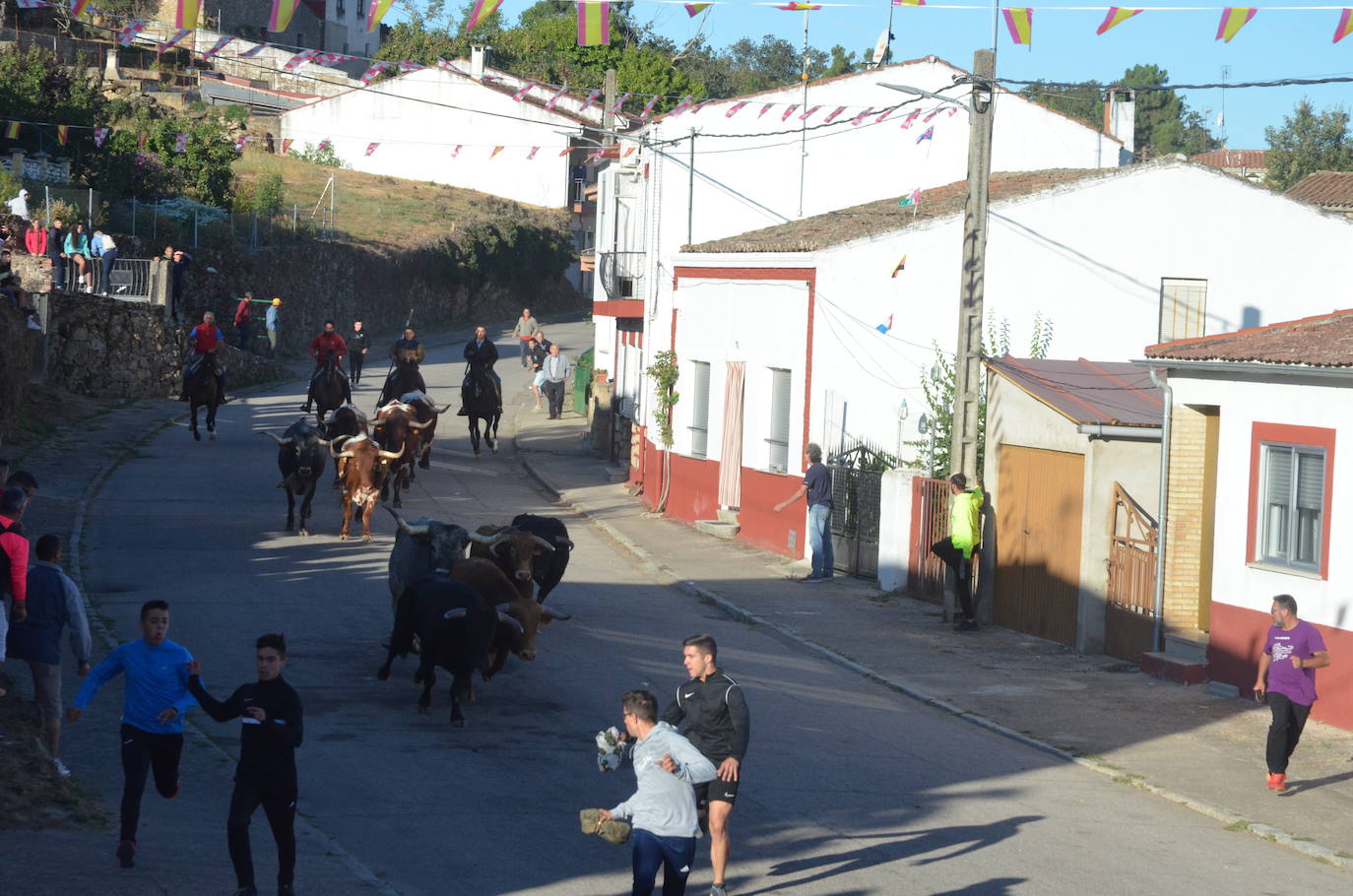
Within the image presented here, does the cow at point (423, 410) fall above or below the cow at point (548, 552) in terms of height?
above

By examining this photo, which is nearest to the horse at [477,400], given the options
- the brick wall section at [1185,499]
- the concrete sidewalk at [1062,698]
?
the concrete sidewalk at [1062,698]

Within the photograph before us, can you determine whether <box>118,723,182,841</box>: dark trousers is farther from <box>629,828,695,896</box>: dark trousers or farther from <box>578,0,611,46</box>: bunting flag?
<box>578,0,611,46</box>: bunting flag

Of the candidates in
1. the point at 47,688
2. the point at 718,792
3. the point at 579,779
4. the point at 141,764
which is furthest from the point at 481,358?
the point at 718,792

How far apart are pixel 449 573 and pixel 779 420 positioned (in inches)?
452

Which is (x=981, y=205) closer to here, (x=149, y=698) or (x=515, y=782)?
(x=515, y=782)

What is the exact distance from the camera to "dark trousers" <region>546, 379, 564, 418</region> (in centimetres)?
4109

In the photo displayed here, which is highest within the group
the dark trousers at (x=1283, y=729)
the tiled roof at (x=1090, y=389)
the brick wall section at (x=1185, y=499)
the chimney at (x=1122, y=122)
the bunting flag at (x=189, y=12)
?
the chimney at (x=1122, y=122)

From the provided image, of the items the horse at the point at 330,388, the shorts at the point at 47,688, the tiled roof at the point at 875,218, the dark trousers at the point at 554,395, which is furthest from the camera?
the dark trousers at the point at 554,395

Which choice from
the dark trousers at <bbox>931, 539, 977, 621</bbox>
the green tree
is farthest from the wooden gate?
the green tree

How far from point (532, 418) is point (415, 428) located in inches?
671

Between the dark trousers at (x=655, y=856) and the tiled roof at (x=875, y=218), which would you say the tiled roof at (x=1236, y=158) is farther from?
the dark trousers at (x=655, y=856)

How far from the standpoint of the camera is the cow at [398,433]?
947 inches

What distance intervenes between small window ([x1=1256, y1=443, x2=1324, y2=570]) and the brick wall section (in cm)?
128

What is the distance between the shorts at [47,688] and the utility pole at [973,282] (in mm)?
11534
